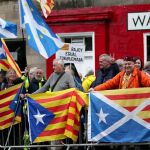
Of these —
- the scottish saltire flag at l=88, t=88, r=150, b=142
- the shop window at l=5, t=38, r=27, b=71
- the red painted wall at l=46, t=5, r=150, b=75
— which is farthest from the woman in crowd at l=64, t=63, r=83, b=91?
the shop window at l=5, t=38, r=27, b=71

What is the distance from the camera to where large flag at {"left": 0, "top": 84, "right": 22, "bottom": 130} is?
473 inches

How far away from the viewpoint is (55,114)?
11406 millimetres

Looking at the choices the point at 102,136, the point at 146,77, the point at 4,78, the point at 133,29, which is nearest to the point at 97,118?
the point at 102,136

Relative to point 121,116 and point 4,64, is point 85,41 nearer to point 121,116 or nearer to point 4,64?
point 4,64

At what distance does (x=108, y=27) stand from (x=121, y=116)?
32.3 ft

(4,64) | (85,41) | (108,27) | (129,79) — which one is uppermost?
(108,27)

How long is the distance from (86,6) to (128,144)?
411 inches

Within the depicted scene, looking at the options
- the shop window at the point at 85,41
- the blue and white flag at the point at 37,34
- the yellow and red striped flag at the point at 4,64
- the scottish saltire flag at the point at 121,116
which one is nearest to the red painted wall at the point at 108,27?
the shop window at the point at 85,41

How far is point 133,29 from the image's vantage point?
65.1 ft

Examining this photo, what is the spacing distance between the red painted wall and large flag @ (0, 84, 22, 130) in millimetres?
8295

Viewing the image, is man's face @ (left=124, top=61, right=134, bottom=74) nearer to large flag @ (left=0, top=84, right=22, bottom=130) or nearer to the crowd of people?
the crowd of people

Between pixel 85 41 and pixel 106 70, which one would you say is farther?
pixel 85 41

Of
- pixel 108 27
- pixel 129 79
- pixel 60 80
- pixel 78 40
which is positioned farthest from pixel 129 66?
pixel 78 40

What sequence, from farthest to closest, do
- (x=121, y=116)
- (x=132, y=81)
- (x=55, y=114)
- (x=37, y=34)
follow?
(x=37, y=34)
(x=55, y=114)
(x=132, y=81)
(x=121, y=116)
